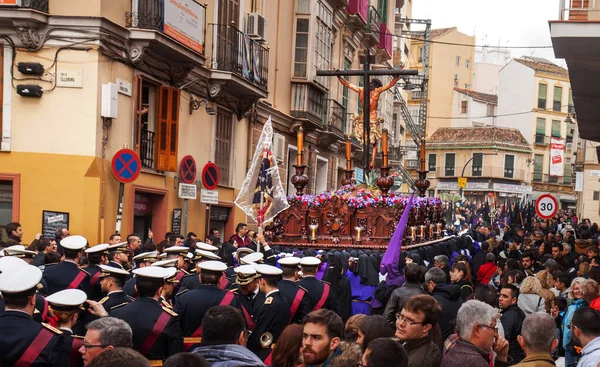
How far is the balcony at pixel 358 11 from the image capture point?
→ 32.4 meters

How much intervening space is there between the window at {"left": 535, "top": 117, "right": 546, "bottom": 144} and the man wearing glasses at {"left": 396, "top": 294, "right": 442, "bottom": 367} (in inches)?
2817

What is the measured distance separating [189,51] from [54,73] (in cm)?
301

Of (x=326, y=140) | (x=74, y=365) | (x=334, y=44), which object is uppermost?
(x=334, y=44)

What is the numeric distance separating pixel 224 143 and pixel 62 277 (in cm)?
1326

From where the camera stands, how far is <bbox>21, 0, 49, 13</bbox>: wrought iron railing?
15.1m

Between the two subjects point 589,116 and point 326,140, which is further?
point 326,140

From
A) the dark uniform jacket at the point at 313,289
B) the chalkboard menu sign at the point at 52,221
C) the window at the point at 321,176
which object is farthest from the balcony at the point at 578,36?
the window at the point at 321,176

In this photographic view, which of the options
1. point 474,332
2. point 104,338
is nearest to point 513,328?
point 474,332

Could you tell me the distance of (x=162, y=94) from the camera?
1852 cm

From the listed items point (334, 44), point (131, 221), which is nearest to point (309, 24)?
point (334, 44)

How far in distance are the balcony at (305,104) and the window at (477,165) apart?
46.5 metres

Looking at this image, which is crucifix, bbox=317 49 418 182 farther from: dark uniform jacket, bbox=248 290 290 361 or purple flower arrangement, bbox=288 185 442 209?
dark uniform jacket, bbox=248 290 290 361

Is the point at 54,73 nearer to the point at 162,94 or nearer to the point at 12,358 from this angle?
the point at 162,94

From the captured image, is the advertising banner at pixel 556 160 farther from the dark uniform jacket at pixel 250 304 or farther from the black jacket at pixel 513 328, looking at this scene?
the dark uniform jacket at pixel 250 304
